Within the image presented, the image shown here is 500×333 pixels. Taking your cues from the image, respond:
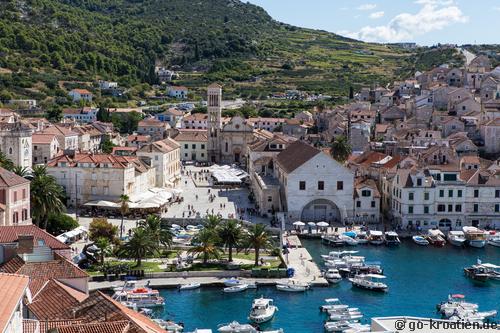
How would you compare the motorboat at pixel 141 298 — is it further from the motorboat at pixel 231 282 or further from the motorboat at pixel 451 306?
the motorboat at pixel 451 306

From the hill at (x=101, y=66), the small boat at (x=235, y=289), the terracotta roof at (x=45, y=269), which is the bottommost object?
the small boat at (x=235, y=289)

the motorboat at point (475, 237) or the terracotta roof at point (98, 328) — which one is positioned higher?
the terracotta roof at point (98, 328)

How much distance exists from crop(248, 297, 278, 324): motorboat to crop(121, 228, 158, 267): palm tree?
1011cm

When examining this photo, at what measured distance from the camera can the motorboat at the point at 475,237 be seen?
199ft

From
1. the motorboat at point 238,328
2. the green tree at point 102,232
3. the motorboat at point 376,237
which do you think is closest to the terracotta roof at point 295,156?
the motorboat at point 376,237

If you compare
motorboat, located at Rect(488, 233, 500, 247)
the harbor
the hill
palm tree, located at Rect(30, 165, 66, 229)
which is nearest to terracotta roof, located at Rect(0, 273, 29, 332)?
the harbor

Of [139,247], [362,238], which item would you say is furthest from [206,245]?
[362,238]

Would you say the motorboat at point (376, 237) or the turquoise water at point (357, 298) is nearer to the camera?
the turquoise water at point (357, 298)

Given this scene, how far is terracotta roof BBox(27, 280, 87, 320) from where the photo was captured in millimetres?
23500

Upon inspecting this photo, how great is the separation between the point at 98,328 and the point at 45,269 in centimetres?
922

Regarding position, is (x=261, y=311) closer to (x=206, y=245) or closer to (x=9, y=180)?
(x=206, y=245)

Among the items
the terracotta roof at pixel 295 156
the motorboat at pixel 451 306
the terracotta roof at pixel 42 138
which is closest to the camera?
the motorboat at pixel 451 306

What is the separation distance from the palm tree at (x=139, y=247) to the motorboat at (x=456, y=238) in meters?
24.5

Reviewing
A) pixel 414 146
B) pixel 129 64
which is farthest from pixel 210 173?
pixel 129 64
